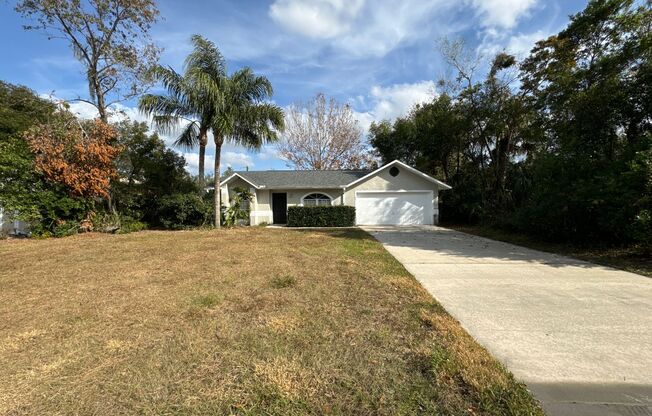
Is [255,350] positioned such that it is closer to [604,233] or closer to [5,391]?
[5,391]

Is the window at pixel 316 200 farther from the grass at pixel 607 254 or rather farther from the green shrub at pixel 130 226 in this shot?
the grass at pixel 607 254

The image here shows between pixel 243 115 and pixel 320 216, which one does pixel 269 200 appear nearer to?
pixel 320 216

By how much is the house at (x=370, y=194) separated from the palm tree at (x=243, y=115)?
435cm

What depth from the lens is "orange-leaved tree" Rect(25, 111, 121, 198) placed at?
12500 millimetres

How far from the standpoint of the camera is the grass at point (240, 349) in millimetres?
2330

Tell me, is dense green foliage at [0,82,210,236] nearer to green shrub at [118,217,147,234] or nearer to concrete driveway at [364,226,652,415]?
green shrub at [118,217,147,234]

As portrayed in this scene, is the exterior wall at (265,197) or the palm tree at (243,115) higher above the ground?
the palm tree at (243,115)

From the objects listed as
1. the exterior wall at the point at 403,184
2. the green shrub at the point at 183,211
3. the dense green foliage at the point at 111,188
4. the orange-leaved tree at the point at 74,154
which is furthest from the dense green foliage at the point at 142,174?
the exterior wall at the point at 403,184

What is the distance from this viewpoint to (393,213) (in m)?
19.3

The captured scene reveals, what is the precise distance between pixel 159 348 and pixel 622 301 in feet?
19.1

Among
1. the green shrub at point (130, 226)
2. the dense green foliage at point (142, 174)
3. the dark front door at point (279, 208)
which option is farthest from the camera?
the dark front door at point (279, 208)

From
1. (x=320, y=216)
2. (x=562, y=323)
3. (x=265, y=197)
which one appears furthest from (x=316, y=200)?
(x=562, y=323)

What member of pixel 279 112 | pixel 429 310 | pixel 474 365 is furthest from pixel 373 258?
pixel 279 112

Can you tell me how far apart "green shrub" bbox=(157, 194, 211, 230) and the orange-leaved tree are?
8.98 feet
